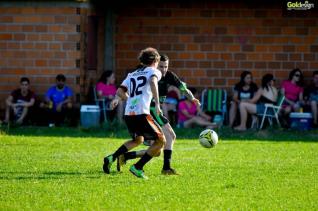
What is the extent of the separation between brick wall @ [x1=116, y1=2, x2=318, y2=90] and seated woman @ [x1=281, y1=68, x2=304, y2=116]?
811mm

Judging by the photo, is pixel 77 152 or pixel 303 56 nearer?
pixel 77 152

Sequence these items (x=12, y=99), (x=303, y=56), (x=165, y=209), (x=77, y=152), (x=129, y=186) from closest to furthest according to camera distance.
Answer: (x=165, y=209) → (x=129, y=186) → (x=77, y=152) → (x=12, y=99) → (x=303, y=56)

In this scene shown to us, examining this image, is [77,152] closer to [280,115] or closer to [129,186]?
[129,186]

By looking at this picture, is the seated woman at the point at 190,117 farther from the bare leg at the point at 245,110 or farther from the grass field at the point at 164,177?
the grass field at the point at 164,177

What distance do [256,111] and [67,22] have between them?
491 cm

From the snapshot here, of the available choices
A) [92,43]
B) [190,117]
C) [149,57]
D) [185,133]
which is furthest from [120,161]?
[92,43]

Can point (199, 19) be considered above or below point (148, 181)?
above

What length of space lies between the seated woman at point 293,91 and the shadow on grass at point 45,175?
10.2 meters

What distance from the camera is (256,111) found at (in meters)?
21.1

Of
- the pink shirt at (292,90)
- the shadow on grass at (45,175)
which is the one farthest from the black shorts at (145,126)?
the pink shirt at (292,90)

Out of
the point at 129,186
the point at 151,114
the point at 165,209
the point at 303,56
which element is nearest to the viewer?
the point at 165,209

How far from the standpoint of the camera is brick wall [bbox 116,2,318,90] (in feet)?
73.7

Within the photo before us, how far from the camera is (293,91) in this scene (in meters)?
21.7

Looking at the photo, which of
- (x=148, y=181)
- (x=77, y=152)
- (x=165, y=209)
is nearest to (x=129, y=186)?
(x=148, y=181)
